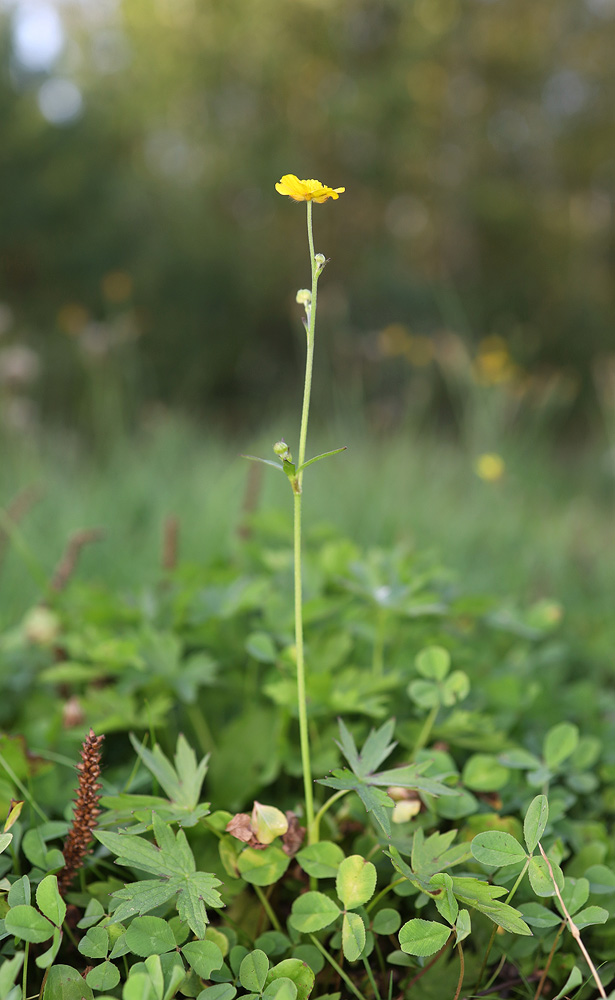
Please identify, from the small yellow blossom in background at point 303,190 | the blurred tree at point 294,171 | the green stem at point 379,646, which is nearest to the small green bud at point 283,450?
the small yellow blossom in background at point 303,190

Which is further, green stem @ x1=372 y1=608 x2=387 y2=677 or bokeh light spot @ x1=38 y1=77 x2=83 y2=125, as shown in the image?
bokeh light spot @ x1=38 y1=77 x2=83 y2=125

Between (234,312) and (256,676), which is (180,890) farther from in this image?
(234,312)

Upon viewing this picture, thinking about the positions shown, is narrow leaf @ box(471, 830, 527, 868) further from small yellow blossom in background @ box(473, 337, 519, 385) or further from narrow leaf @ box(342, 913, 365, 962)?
small yellow blossom in background @ box(473, 337, 519, 385)

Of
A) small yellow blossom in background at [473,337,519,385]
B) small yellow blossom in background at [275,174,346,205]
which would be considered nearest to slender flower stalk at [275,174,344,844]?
small yellow blossom in background at [275,174,346,205]

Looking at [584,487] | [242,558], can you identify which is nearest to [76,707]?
[242,558]

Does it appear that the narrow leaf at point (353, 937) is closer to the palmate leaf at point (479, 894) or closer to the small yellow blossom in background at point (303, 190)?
the palmate leaf at point (479, 894)

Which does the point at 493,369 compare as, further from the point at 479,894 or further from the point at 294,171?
the point at 294,171
